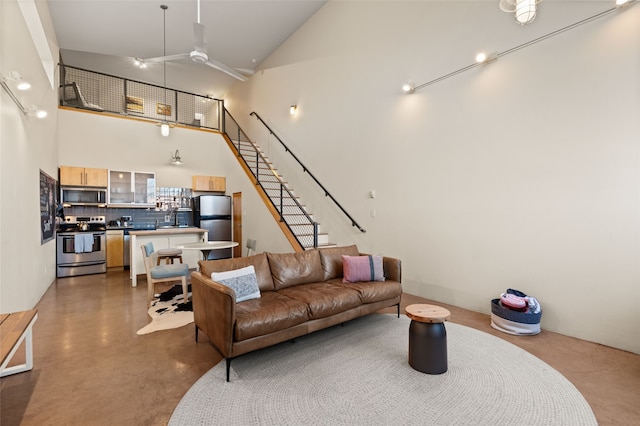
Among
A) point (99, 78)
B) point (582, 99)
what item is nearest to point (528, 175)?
point (582, 99)

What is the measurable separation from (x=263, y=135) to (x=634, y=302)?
Result: 26.2 feet

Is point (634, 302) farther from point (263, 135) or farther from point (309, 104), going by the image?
point (263, 135)

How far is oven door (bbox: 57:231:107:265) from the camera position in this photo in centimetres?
595

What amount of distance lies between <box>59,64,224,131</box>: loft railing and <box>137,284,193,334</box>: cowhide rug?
517 centimetres

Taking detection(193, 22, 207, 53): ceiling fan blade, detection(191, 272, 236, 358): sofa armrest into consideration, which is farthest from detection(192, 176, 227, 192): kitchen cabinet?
detection(191, 272, 236, 358): sofa armrest

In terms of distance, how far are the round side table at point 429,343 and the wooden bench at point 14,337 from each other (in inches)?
107

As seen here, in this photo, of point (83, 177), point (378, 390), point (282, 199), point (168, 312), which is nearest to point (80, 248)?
point (83, 177)

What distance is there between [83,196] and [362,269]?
6873 millimetres

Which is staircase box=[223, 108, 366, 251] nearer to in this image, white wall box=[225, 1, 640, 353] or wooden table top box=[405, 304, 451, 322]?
white wall box=[225, 1, 640, 353]

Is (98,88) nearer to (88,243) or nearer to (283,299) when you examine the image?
(88,243)

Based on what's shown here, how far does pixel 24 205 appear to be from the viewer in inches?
133

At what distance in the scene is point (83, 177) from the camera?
6.61 metres

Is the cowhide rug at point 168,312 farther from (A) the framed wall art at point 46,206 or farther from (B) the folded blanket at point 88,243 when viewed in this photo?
(B) the folded blanket at point 88,243

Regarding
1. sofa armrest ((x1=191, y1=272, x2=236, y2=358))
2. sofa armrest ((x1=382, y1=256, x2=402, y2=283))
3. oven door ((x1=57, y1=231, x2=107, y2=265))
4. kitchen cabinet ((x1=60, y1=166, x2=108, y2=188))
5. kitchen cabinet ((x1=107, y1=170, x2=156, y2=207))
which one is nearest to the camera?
sofa armrest ((x1=191, y1=272, x2=236, y2=358))
